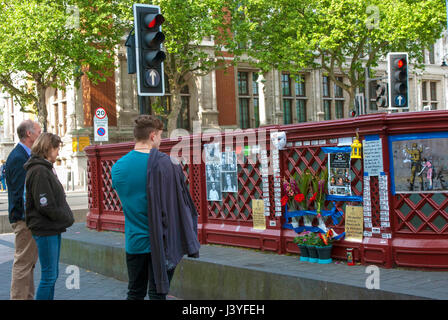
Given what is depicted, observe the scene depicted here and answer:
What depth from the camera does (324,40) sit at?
28109 millimetres

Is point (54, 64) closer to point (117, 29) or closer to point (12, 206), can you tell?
point (117, 29)

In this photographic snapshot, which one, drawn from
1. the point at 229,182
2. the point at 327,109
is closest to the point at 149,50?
the point at 229,182

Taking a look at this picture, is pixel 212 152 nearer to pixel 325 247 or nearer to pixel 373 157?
pixel 325 247

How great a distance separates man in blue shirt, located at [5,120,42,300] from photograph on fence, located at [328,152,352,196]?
3386 mm

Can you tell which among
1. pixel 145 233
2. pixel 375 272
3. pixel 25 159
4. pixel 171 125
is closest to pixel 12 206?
pixel 25 159

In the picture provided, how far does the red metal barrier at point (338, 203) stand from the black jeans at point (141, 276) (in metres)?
2.58

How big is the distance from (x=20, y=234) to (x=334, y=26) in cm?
2509

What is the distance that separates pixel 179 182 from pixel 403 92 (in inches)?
371

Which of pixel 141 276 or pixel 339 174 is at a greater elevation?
pixel 339 174

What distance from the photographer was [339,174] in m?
6.60

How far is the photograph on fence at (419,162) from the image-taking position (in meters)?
5.94

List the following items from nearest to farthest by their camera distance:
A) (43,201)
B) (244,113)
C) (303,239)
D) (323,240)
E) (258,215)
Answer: (43,201), (323,240), (303,239), (258,215), (244,113)

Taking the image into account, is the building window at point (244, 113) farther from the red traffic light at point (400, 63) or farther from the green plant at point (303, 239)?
the green plant at point (303, 239)

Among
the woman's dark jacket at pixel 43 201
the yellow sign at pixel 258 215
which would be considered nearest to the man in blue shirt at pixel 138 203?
the woman's dark jacket at pixel 43 201
